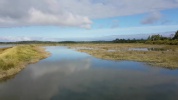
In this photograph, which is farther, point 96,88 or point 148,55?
point 148,55

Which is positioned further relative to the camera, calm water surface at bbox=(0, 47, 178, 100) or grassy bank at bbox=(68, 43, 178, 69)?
grassy bank at bbox=(68, 43, 178, 69)

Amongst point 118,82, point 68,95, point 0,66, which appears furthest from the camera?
point 0,66

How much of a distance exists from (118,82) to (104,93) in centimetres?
478

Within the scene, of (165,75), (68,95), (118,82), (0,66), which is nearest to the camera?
(68,95)

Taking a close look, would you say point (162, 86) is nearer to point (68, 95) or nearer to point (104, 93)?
point (104, 93)

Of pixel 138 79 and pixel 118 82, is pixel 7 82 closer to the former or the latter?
pixel 118 82

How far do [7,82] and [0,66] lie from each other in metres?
6.15

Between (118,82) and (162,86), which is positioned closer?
(162,86)

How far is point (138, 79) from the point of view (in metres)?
25.2

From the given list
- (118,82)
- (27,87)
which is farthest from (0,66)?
(118,82)

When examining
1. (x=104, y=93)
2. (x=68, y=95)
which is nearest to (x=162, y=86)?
(x=104, y=93)

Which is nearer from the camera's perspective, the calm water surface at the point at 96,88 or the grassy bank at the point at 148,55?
the calm water surface at the point at 96,88

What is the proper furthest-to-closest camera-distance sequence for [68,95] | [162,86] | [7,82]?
[7,82] → [162,86] → [68,95]

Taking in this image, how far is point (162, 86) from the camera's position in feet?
71.2
